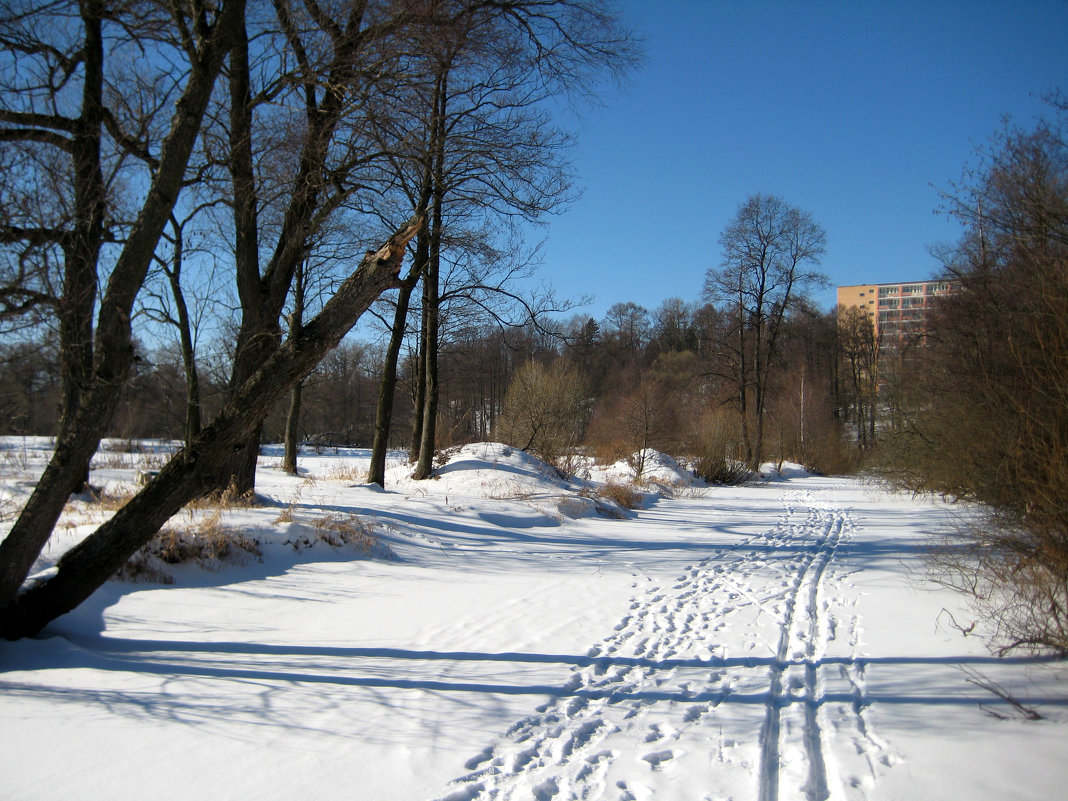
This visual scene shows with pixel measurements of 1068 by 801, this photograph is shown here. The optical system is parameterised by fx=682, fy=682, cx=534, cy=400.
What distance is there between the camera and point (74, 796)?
3.00 meters

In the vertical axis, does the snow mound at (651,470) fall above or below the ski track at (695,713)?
above

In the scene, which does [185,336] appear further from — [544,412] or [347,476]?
[544,412]

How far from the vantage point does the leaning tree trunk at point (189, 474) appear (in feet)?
17.3

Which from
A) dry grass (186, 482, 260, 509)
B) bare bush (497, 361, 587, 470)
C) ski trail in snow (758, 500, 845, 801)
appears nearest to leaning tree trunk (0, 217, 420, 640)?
dry grass (186, 482, 260, 509)

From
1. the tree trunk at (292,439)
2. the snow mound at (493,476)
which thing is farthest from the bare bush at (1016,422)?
the tree trunk at (292,439)

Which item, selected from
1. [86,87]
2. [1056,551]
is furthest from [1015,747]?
[86,87]

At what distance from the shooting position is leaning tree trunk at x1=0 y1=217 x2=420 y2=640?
5285 millimetres

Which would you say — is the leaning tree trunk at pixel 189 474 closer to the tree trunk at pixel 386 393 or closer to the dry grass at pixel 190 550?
the dry grass at pixel 190 550

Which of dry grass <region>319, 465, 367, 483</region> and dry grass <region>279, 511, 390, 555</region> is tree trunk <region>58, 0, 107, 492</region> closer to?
dry grass <region>279, 511, 390, 555</region>

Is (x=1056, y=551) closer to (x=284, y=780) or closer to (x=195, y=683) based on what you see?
(x=284, y=780)

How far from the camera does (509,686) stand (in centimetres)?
455

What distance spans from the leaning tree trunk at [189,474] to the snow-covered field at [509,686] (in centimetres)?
32

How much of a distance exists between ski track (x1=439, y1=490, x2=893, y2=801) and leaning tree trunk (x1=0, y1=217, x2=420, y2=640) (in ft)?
10.5

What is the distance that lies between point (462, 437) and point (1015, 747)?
758 inches
